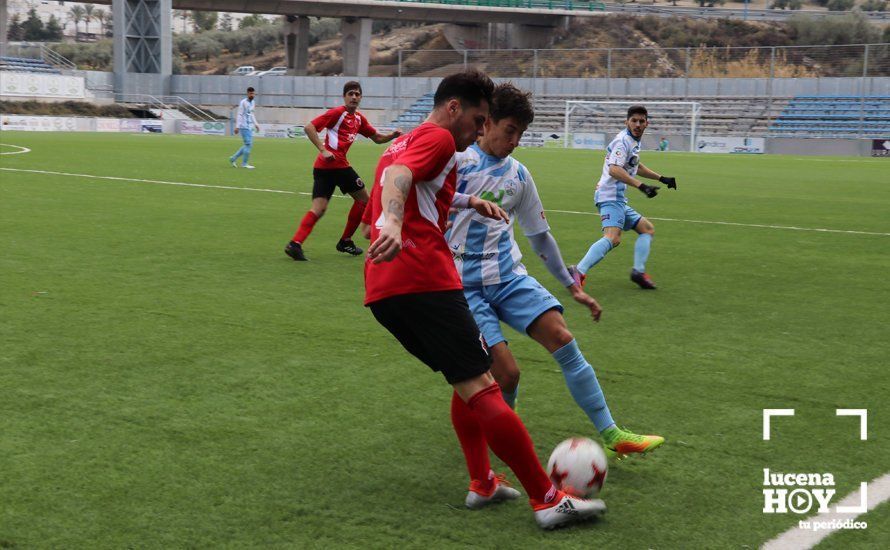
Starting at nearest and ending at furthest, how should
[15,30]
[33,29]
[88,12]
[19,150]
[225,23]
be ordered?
[19,150]
[33,29]
[15,30]
[225,23]
[88,12]

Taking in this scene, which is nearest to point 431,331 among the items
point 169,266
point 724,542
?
point 724,542

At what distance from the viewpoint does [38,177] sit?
20297mm

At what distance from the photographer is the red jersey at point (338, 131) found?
11.9 metres

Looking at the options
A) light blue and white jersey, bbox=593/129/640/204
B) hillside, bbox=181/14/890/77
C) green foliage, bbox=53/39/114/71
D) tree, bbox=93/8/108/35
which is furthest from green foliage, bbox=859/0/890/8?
tree, bbox=93/8/108/35

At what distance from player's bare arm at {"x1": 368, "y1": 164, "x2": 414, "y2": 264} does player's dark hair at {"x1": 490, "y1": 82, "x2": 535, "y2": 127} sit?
1190mm

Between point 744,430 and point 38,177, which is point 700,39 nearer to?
point 38,177

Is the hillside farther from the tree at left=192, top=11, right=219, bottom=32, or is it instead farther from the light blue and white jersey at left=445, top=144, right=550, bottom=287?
the light blue and white jersey at left=445, top=144, right=550, bottom=287

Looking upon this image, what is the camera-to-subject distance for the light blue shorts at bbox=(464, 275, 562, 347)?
15.7 ft

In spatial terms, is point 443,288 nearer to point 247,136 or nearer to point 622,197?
point 622,197

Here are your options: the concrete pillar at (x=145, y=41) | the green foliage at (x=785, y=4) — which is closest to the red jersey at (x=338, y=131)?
the concrete pillar at (x=145, y=41)

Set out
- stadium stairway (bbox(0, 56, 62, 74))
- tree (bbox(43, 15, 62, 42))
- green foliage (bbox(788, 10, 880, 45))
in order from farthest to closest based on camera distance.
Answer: tree (bbox(43, 15, 62, 42)) < green foliage (bbox(788, 10, 880, 45)) < stadium stairway (bbox(0, 56, 62, 74))

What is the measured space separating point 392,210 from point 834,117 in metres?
44.8

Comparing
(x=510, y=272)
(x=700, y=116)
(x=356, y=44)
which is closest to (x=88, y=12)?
(x=356, y=44)

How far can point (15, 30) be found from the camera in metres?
137
